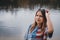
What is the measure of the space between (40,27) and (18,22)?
208 millimetres

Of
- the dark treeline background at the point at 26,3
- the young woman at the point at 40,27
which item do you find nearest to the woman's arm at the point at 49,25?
the young woman at the point at 40,27

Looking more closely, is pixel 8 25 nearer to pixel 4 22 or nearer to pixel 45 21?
pixel 4 22

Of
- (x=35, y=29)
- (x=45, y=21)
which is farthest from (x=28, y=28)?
(x=45, y=21)

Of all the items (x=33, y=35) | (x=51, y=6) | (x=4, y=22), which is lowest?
(x=33, y=35)

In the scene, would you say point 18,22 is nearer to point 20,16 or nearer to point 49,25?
point 20,16

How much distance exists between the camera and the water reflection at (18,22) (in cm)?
125

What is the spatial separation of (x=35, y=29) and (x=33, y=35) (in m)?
0.06

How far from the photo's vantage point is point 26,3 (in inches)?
49.8

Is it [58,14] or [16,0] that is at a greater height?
[16,0]

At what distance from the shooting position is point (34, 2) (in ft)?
4.14

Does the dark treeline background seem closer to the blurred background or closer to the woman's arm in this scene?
the blurred background

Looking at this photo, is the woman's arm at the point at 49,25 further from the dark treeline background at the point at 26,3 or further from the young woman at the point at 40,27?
the dark treeline background at the point at 26,3

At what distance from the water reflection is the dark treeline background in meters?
0.04

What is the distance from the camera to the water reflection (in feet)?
4.09
